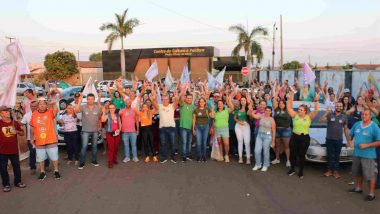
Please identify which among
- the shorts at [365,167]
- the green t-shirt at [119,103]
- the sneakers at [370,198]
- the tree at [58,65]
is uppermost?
the tree at [58,65]

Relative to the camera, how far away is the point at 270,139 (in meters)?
7.70

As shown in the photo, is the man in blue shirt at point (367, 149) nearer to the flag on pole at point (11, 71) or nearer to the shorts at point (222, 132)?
the shorts at point (222, 132)

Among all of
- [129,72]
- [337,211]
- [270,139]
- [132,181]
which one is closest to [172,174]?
[132,181]

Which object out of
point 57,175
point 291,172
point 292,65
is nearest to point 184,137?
point 291,172

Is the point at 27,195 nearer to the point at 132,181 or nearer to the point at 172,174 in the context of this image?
the point at 132,181

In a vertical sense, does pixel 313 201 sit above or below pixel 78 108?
below

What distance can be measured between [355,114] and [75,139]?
6.81 meters

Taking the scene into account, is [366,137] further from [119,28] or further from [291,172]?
[119,28]

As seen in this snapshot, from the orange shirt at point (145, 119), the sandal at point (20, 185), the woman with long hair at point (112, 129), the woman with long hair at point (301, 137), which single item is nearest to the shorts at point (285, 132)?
the woman with long hair at point (301, 137)

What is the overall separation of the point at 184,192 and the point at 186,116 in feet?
8.54

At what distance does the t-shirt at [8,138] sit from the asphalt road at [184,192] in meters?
0.79

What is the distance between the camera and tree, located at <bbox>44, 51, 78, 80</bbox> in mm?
43000

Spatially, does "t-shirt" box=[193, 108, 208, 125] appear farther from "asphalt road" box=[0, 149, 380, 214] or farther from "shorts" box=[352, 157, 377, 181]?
"shorts" box=[352, 157, 377, 181]

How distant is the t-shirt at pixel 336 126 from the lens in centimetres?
703
